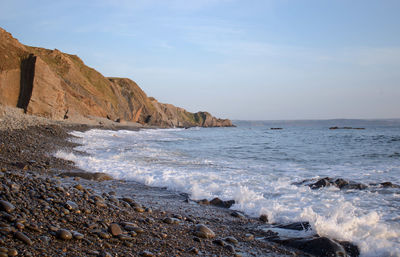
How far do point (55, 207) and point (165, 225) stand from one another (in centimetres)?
149

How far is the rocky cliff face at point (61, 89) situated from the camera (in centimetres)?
2798

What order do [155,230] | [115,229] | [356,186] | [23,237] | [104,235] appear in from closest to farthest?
[23,237]
[104,235]
[115,229]
[155,230]
[356,186]

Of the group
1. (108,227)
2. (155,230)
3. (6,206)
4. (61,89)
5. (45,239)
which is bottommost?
(155,230)

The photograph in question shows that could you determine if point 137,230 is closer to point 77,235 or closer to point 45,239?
point 77,235

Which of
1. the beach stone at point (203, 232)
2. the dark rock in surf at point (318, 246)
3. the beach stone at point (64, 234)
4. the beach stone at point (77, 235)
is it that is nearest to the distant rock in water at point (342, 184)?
the dark rock in surf at point (318, 246)

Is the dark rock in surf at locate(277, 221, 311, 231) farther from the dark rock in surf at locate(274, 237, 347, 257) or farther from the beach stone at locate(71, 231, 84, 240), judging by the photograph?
the beach stone at locate(71, 231, 84, 240)

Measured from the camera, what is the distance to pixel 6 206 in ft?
11.4

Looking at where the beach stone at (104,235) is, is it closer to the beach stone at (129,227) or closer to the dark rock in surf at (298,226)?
the beach stone at (129,227)

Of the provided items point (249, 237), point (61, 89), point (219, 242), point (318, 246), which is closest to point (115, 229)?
point (219, 242)

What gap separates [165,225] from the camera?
4328 millimetres

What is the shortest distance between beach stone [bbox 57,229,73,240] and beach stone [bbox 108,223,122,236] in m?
0.50

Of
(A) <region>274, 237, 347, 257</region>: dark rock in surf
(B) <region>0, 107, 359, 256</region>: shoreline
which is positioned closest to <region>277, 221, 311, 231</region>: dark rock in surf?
(B) <region>0, 107, 359, 256</region>: shoreline

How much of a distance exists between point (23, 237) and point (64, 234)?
389 mm

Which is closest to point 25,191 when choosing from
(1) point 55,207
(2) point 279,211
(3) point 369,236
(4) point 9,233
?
(1) point 55,207
